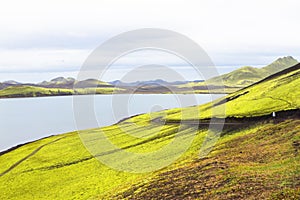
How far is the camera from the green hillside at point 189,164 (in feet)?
132

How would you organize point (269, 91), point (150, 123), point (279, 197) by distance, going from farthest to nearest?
point (150, 123) → point (269, 91) → point (279, 197)

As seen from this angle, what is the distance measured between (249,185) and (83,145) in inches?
3028

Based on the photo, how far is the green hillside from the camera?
4017cm

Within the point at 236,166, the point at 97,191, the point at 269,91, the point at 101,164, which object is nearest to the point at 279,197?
the point at 236,166

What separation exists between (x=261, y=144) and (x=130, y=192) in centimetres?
2379

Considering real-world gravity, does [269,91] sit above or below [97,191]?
above

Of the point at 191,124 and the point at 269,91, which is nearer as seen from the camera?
the point at 191,124

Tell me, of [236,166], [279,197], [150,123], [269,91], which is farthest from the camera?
[150,123]

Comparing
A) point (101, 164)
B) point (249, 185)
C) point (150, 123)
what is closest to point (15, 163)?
point (101, 164)

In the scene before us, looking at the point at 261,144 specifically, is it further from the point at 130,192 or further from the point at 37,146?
the point at 37,146

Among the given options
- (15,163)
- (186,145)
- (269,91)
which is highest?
(269,91)

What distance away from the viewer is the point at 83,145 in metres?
107

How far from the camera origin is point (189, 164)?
55500 millimetres

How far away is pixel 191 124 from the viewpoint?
88.9 m
